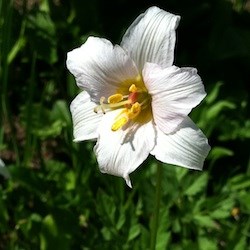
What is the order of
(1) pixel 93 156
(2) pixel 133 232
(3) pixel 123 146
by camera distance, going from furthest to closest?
1. (1) pixel 93 156
2. (2) pixel 133 232
3. (3) pixel 123 146

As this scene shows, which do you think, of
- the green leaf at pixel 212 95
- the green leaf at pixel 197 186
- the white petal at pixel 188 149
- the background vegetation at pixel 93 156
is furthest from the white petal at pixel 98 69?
the green leaf at pixel 212 95

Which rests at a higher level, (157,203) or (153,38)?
(153,38)

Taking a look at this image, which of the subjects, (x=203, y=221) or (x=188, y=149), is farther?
(x=203, y=221)

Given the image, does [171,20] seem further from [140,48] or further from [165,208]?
[165,208]

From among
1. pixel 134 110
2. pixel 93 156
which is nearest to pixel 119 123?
pixel 134 110

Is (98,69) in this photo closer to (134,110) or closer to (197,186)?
(134,110)

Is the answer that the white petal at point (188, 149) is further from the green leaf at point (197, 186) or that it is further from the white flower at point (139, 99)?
the green leaf at point (197, 186)

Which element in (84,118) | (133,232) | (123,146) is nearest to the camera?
(123,146)

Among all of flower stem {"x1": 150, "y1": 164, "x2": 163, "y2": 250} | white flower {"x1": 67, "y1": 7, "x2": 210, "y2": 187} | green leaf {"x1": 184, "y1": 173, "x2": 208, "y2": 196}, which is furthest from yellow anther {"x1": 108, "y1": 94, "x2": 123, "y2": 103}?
green leaf {"x1": 184, "y1": 173, "x2": 208, "y2": 196}

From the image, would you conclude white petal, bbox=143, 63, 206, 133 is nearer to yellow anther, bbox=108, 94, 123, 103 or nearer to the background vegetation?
yellow anther, bbox=108, 94, 123, 103
